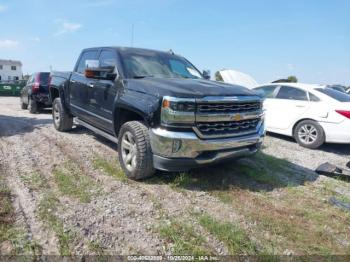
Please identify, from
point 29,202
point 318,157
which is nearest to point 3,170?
point 29,202

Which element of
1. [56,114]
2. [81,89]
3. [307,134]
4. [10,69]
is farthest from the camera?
[10,69]

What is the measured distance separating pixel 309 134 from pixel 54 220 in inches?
239

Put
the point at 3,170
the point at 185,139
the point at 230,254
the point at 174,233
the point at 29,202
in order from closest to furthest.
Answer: the point at 230,254
the point at 174,233
the point at 29,202
the point at 185,139
the point at 3,170

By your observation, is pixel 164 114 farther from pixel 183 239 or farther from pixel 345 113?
pixel 345 113

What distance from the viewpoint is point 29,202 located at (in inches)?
137

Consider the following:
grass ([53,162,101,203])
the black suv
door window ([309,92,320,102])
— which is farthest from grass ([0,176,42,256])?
the black suv

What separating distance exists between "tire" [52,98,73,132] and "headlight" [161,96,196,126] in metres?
4.06

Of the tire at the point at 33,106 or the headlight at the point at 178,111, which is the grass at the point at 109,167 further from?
the tire at the point at 33,106

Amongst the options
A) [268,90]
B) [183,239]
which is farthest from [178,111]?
[268,90]

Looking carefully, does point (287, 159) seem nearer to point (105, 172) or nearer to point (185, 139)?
point (185, 139)

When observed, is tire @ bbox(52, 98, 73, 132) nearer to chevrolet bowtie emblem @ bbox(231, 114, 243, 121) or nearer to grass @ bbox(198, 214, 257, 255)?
chevrolet bowtie emblem @ bbox(231, 114, 243, 121)

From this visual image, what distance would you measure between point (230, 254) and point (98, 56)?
4.39 metres

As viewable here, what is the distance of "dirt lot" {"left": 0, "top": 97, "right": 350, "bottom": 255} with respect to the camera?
2.81 meters

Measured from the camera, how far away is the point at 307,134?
23.4 ft
